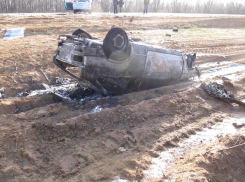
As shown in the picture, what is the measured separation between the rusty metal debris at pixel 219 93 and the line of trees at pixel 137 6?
18.3 metres

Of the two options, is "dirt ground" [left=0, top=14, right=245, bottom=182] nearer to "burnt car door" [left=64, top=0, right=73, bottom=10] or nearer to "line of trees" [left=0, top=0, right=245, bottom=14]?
"burnt car door" [left=64, top=0, right=73, bottom=10]

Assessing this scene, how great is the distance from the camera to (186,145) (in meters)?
4.34

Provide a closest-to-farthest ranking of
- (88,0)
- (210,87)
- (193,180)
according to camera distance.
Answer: (193,180) < (210,87) < (88,0)

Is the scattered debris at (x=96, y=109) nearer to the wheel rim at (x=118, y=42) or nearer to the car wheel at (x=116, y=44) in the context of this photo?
the car wheel at (x=116, y=44)

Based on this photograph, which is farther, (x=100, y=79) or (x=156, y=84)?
(x=156, y=84)

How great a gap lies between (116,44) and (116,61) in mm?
421

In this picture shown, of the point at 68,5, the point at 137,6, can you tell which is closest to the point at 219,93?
the point at 68,5

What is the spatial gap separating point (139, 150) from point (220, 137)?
1834 millimetres

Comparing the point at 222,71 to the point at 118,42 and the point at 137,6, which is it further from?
the point at 137,6

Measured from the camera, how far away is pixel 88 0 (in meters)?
18.6

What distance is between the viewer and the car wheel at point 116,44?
5.02 m

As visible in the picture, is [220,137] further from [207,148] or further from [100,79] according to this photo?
[100,79]

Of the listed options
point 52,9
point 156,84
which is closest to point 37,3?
point 52,9

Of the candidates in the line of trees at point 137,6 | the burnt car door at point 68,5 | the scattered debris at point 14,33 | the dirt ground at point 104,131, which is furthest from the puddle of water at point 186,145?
the line of trees at point 137,6
